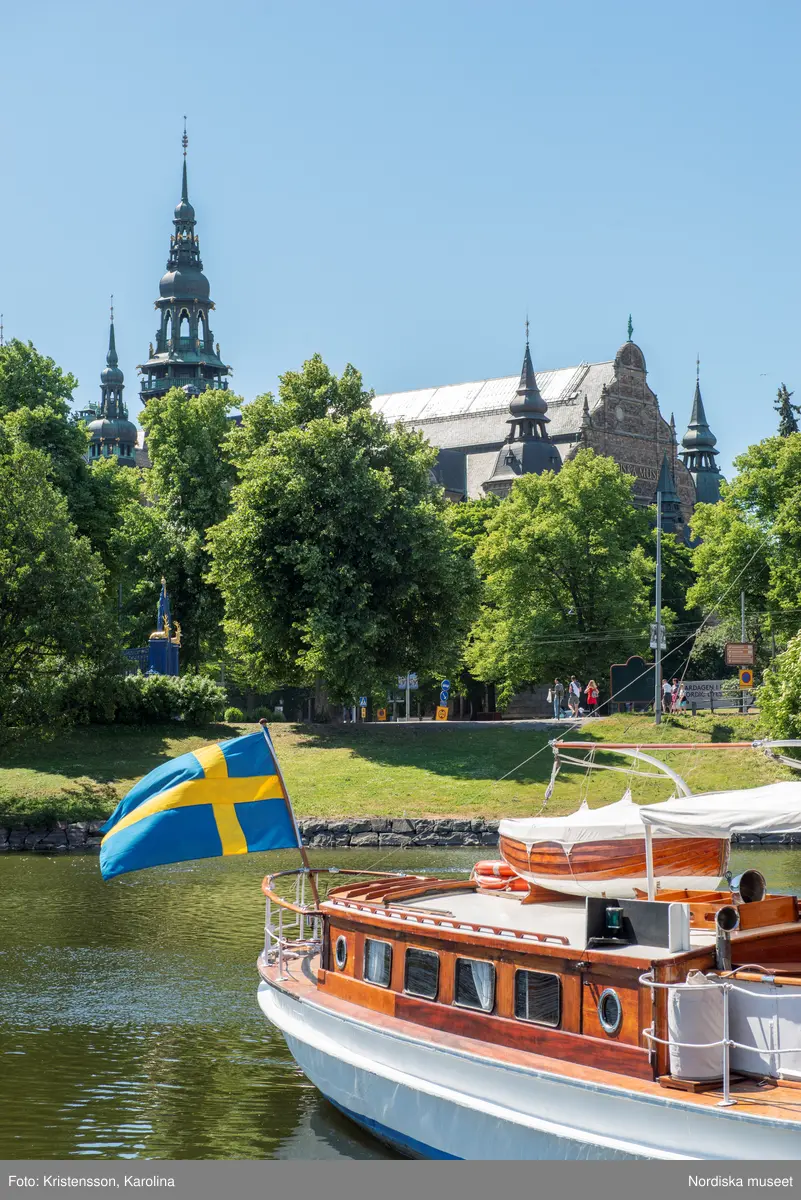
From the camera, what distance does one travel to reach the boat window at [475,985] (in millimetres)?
14695

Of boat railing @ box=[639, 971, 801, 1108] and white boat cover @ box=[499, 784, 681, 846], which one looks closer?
boat railing @ box=[639, 971, 801, 1108]

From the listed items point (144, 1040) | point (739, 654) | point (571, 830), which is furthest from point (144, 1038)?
point (739, 654)

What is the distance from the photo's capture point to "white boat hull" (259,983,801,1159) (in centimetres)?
1197

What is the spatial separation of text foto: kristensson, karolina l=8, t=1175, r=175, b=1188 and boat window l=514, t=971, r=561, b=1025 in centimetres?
388

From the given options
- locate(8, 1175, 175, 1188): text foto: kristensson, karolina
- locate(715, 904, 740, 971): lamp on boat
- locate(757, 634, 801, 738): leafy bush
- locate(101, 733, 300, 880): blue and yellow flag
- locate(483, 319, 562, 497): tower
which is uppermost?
locate(483, 319, 562, 497): tower

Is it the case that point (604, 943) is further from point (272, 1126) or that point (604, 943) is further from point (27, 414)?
point (27, 414)

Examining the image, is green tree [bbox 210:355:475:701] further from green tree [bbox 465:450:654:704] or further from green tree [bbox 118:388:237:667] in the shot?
green tree [bbox 118:388:237:667]

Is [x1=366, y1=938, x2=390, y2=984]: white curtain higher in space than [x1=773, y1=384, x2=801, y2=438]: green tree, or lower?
lower

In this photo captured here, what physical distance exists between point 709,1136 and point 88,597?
3810 cm

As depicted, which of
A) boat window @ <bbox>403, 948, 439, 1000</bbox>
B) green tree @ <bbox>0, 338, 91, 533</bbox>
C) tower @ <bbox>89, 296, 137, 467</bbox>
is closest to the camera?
boat window @ <bbox>403, 948, 439, 1000</bbox>

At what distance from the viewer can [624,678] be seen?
62875 mm

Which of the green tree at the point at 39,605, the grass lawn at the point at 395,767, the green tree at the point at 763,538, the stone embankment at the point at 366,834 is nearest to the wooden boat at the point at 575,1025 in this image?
the stone embankment at the point at 366,834

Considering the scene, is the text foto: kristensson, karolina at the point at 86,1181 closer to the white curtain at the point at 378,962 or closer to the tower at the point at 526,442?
the white curtain at the point at 378,962

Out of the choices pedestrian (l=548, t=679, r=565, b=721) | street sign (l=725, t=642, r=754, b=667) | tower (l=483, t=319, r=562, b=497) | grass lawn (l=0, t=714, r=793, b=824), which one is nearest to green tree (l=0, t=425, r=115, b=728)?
grass lawn (l=0, t=714, r=793, b=824)
